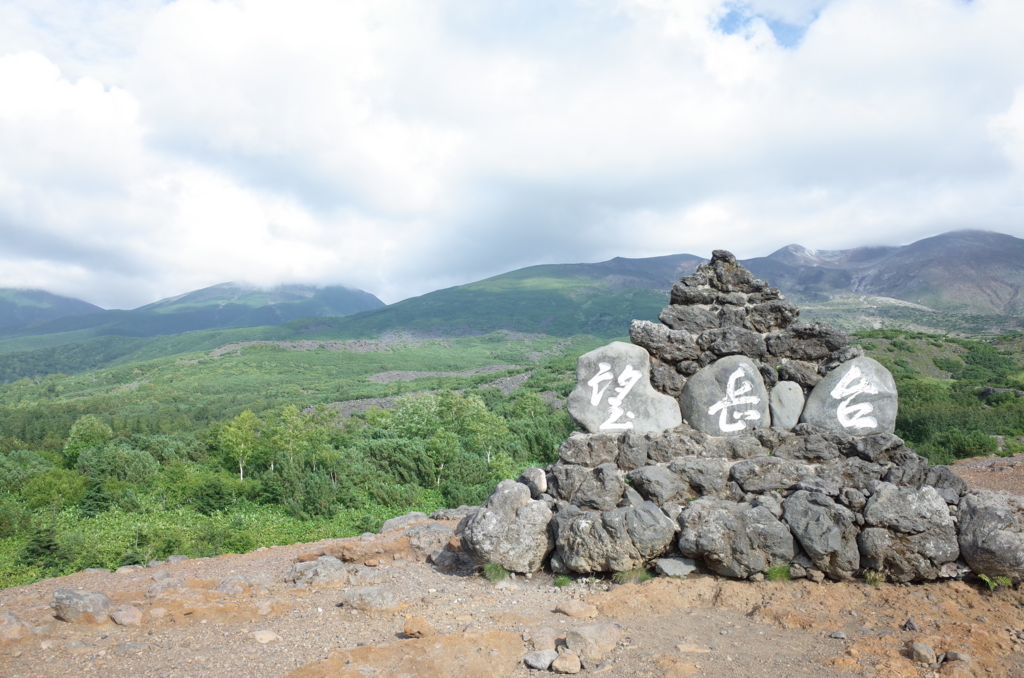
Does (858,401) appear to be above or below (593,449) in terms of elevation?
above

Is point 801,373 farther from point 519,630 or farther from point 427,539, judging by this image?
point 427,539

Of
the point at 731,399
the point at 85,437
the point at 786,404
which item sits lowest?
the point at 85,437

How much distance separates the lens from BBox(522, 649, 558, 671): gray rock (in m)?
4.97

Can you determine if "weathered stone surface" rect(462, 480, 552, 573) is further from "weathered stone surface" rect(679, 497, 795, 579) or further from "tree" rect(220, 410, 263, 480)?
"tree" rect(220, 410, 263, 480)

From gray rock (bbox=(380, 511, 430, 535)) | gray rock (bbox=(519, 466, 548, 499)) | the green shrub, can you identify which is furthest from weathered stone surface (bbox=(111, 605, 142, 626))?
the green shrub

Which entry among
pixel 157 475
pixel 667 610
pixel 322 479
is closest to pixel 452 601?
pixel 667 610

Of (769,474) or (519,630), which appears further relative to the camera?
(769,474)

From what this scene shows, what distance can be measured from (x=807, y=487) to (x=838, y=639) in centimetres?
237

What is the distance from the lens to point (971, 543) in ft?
20.9

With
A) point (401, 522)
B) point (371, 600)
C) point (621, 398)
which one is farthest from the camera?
point (401, 522)

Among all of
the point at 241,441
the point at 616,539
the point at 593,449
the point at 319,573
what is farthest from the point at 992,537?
the point at 241,441

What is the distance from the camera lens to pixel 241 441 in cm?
1991

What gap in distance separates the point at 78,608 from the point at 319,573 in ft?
8.79

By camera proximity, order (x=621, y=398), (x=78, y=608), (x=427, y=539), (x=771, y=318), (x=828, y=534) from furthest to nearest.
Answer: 1. (x=771, y=318)
2. (x=427, y=539)
3. (x=621, y=398)
4. (x=828, y=534)
5. (x=78, y=608)
